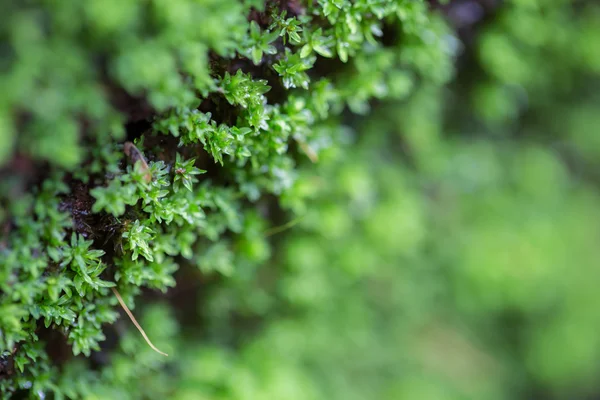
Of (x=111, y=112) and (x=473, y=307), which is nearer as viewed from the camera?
(x=111, y=112)

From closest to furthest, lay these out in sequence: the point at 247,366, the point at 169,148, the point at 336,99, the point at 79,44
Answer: the point at 169,148 → the point at 79,44 → the point at 336,99 → the point at 247,366

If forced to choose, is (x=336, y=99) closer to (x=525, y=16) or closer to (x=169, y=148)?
(x=169, y=148)

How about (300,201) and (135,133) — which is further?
(300,201)

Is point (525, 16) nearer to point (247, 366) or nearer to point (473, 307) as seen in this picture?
point (473, 307)

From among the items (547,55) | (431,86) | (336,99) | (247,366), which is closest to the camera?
(336,99)

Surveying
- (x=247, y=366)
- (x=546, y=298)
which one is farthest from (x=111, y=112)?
(x=546, y=298)

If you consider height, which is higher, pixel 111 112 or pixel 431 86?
pixel 111 112

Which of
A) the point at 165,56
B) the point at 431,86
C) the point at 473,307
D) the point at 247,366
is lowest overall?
the point at 473,307

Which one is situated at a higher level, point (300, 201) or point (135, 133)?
point (135, 133)
